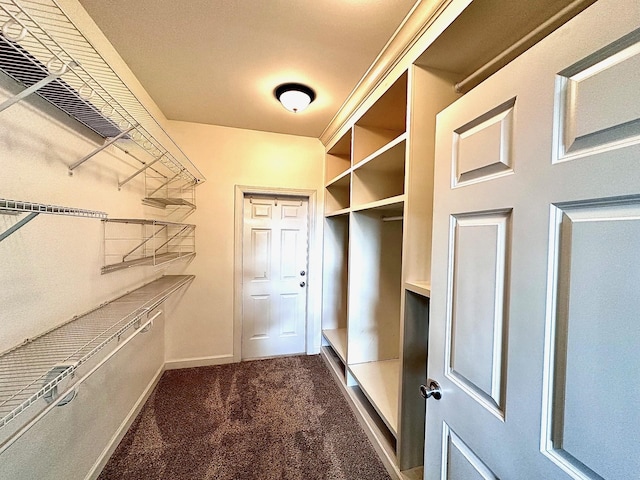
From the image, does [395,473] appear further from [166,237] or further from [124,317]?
[166,237]

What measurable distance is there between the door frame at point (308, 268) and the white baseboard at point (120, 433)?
83 centimetres

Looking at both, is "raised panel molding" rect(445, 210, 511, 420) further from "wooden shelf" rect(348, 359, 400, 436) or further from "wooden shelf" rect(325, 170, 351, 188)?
"wooden shelf" rect(325, 170, 351, 188)

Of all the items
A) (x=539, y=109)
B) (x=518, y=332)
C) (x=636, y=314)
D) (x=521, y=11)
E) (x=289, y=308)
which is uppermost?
(x=521, y=11)

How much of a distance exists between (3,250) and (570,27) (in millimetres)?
1814

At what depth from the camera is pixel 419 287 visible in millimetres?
1311

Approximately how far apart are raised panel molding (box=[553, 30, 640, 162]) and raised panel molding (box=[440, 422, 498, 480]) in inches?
35.0

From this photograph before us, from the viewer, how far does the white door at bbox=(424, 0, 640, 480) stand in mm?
491

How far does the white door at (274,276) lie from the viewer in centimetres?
300

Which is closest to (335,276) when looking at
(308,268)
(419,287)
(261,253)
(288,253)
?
(308,268)

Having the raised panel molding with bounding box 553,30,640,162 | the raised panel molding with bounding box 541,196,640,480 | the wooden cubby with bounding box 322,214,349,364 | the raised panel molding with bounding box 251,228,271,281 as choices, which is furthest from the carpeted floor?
the raised panel molding with bounding box 553,30,640,162

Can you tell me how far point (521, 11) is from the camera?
104 centimetres

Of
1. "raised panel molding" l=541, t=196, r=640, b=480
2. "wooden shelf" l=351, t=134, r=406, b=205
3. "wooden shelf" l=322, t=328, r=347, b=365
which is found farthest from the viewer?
"wooden shelf" l=322, t=328, r=347, b=365

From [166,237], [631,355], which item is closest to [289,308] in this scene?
[166,237]

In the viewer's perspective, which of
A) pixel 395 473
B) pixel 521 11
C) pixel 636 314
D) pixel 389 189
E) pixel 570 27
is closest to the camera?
pixel 636 314
